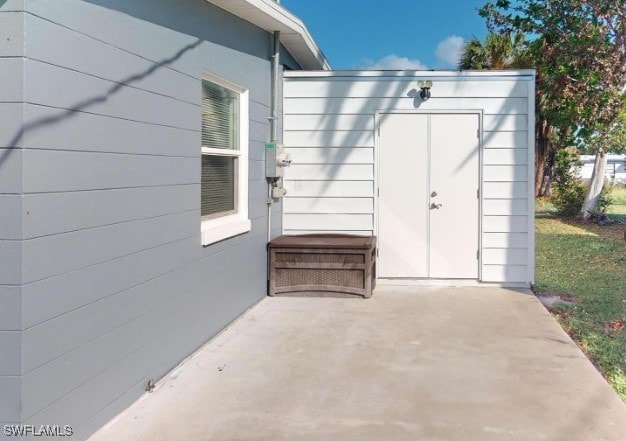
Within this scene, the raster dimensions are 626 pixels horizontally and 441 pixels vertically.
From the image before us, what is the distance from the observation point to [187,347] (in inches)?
151

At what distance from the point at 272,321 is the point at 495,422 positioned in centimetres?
243

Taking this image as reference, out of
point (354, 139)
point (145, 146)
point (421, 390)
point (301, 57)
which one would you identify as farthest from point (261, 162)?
point (421, 390)

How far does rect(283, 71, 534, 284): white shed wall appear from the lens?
20.5 ft

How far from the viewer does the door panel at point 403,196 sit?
21.0ft

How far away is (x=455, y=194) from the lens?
6.36 metres

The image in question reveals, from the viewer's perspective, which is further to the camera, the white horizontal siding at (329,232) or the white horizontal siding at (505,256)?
the white horizontal siding at (329,232)

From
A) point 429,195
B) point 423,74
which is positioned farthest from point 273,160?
point 423,74

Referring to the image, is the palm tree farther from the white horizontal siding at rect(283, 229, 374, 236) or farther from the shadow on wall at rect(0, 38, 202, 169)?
the shadow on wall at rect(0, 38, 202, 169)

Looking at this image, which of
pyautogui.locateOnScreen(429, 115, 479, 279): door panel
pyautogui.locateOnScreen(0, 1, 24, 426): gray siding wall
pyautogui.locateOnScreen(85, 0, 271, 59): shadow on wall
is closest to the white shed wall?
pyautogui.locateOnScreen(429, 115, 479, 279): door panel

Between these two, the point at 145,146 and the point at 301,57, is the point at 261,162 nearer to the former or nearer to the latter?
the point at 301,57

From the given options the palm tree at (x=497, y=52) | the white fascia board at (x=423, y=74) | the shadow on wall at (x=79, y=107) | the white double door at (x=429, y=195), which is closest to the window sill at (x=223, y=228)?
the shadow on wall at (x=79, y=107)

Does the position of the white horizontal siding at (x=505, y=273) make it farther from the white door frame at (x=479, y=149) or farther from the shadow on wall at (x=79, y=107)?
the shadow on wall at (x=79, y=107)

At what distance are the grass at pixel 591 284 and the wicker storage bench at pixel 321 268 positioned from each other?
192 centimetres

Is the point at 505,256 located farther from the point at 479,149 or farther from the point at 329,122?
the point at 329,122
